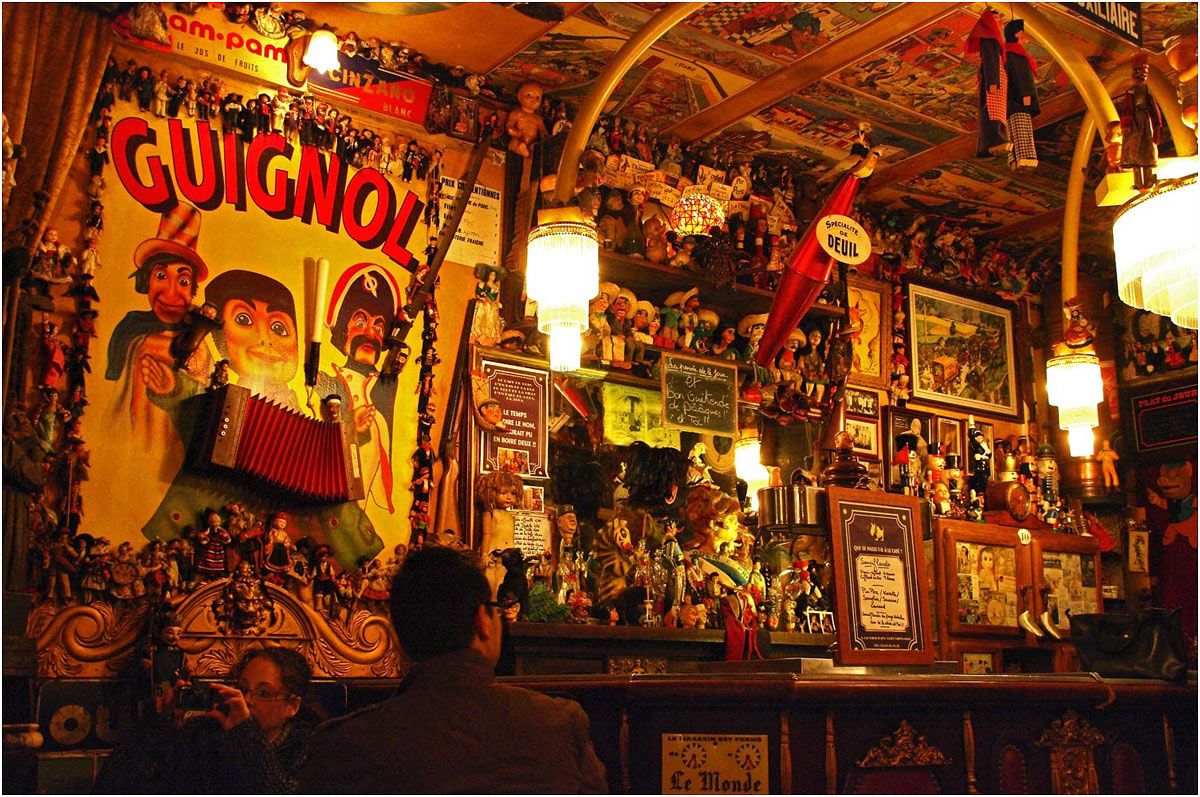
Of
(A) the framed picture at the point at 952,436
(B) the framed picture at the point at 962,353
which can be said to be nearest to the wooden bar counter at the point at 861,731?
(A) the framed picture at the point at 952,436

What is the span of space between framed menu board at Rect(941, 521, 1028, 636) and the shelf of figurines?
160 cm

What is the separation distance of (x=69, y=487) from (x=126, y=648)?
0.64 metres

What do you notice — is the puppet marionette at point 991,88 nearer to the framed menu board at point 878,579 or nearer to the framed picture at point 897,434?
the framed menu board at point 878,579

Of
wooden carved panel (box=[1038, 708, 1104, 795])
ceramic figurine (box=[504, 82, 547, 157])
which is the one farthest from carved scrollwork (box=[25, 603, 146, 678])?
wooden carved panel (box=[1038, 708, 1104, 795])

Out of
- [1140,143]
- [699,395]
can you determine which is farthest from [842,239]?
[1140,143]

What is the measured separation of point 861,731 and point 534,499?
2.59 metres

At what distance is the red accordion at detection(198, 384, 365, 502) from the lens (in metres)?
4.45

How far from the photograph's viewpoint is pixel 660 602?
565 centimetres

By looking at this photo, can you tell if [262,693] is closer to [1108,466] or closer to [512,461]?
[512,461]

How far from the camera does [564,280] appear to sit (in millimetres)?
4195

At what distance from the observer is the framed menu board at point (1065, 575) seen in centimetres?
719

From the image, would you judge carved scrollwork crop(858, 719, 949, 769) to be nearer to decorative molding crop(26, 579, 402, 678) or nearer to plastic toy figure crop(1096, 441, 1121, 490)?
decorative molding crop(26, 579, 402, 678)

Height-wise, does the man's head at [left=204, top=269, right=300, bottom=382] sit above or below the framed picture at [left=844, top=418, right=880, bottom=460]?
above

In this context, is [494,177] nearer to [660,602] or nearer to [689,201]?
[689,201]
